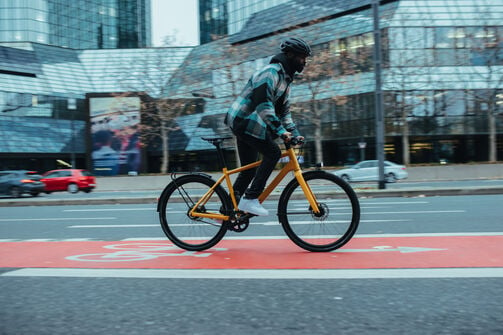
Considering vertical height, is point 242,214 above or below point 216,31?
below

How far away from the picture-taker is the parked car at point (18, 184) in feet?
69.7

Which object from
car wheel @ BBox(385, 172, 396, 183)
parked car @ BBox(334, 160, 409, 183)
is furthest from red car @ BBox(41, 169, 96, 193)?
car wheel @ BBox(385, 172, 396, 183)

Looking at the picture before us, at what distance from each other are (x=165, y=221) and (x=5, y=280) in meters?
1.54

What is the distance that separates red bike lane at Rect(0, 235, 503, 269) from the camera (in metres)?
3.50

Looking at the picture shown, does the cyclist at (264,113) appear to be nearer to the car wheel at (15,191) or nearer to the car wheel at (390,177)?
the car wheel at (15,191)

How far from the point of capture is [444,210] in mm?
7730

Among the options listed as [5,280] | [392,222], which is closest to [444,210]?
[392,222]

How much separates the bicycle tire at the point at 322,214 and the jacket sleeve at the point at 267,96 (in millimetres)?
592

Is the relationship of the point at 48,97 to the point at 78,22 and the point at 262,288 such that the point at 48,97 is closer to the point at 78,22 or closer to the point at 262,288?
the point at 78,22

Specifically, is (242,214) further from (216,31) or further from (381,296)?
(216,31)

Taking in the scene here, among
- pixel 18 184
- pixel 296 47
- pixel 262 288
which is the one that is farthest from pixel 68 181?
pixel 262 288

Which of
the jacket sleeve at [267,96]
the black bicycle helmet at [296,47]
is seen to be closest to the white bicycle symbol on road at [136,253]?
the jacket sleeve at [267,96]

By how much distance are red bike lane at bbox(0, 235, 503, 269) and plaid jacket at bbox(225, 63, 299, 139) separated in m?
1.13

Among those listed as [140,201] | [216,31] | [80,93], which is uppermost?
[216,31]
